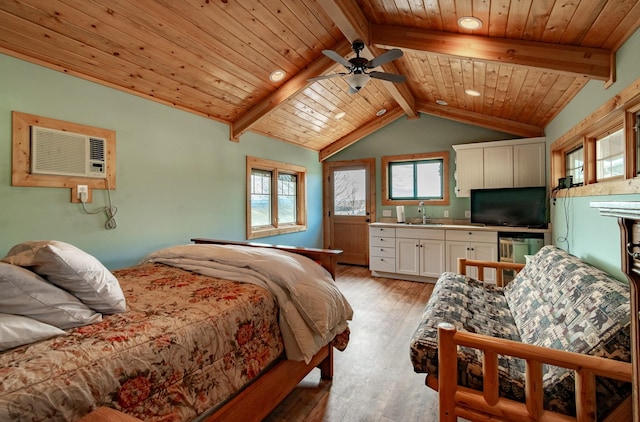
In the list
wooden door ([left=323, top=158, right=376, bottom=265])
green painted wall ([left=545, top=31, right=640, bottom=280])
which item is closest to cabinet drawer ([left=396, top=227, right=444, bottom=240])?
wooden door ([left=323, top=158, right=376, bottom=265])

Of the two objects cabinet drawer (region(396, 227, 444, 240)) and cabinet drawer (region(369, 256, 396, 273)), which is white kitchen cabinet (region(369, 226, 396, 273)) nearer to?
cabinet drawer (region(369, 256, 396, 273))

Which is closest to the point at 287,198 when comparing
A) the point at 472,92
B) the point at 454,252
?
the point at 454,252

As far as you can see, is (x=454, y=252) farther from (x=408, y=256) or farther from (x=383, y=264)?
(x=383, y=264)

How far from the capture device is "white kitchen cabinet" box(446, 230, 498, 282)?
4.13 meters

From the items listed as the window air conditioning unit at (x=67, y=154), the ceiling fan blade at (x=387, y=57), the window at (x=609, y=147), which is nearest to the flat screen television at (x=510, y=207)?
the window at (x=609, y=147)

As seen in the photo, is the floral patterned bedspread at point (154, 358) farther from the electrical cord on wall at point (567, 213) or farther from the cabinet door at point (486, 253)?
the cabinet door at point (486, 253)

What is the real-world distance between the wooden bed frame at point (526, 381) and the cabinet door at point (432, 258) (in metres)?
3.29

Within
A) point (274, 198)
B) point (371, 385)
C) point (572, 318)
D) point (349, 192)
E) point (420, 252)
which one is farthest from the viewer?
point (349, 192)

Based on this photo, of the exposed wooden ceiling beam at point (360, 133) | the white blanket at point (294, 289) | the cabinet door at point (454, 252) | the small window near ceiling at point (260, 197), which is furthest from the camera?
the exposed wooden ceiling beam at point (360, 133)

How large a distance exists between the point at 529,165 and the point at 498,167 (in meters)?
0.38

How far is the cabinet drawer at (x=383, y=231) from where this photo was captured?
4.92 metres

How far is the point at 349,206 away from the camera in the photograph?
6176mm

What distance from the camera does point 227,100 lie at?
3631 millimetres

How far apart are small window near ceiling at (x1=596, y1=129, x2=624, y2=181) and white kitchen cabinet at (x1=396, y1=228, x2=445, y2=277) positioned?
2.15 metres
